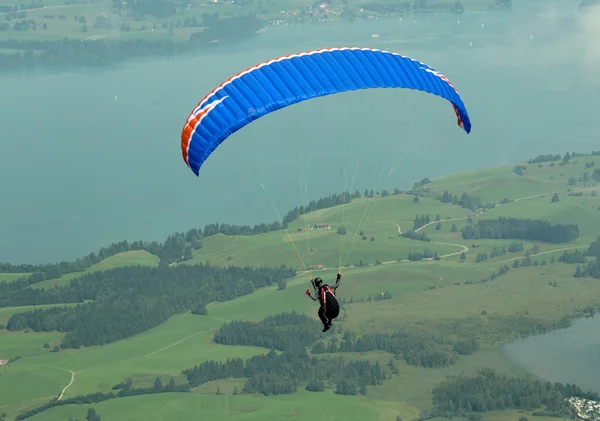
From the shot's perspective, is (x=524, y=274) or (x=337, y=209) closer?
(x=524, y=274)

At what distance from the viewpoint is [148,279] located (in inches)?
4063

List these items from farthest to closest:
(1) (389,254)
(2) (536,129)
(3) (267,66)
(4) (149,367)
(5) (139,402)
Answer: (2) (536,129) < (1) (389,254) < (4) (149,367) < (5) (139,402) < (3) (267,66)

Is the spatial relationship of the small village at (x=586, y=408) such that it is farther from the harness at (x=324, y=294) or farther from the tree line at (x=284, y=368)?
the harness at (x=324, y=294)

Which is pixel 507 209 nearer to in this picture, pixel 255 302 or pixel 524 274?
pixel 524 274

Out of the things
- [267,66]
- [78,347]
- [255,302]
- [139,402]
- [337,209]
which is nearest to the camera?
[267,66]

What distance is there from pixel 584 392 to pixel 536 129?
84.8 metres

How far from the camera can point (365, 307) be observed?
94.7 metres

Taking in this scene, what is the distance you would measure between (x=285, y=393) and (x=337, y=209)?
4678cm

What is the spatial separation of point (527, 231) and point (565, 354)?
35.4m

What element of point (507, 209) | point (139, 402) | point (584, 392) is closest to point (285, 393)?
point (139, 402)

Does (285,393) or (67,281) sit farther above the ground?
(67,281)

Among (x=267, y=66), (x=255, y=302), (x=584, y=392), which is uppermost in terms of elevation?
(x=267, y=66)

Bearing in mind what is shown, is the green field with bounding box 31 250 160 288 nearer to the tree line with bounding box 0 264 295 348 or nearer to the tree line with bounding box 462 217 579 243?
the tree line with bounding box 0 264 295 348

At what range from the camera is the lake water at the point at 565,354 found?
3135 inches
